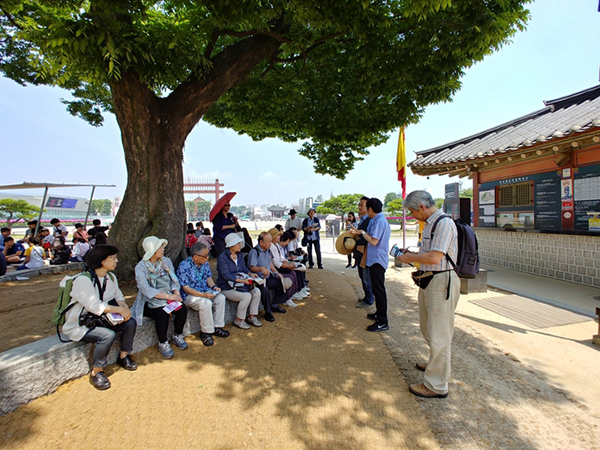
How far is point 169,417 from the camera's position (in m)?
2.41

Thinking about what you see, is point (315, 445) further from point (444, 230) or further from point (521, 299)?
point (521, 299)

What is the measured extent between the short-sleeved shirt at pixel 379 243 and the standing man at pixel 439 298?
156cm

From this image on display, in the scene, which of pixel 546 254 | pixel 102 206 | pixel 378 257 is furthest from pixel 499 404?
pixel 102 206

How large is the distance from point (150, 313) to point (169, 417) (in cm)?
129

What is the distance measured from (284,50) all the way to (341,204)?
30778mm

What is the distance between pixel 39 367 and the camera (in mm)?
2508

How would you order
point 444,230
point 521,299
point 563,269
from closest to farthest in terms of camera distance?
point 444,230 < point 521,299 < point 563,269

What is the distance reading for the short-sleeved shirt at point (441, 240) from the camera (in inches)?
102

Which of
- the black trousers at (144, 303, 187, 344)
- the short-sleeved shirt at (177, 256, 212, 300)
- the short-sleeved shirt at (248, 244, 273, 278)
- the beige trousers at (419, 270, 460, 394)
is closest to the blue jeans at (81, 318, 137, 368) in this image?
the black trousers at (144, 303, 187, 344)

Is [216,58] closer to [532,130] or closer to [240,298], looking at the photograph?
[240,298]

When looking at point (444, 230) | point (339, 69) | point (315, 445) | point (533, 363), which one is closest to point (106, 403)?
point (315, 445)

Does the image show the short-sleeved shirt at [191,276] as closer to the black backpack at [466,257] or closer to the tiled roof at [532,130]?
the black backpack at [466,257]

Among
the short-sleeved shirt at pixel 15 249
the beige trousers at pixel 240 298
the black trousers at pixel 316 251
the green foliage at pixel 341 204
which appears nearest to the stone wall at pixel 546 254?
the black trousers at pixel 316 251

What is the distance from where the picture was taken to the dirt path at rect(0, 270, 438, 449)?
7.20 feet
